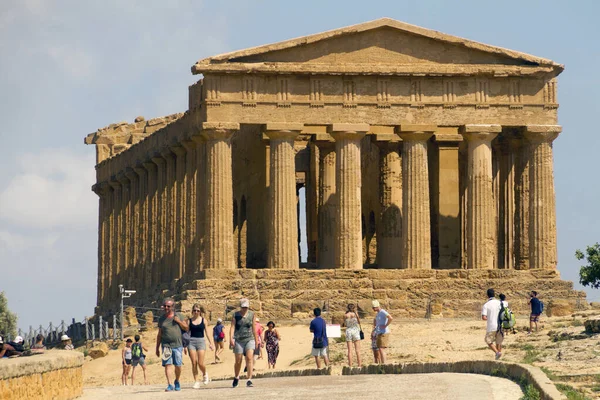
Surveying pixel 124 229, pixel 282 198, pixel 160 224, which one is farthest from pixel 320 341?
pixel 124 229

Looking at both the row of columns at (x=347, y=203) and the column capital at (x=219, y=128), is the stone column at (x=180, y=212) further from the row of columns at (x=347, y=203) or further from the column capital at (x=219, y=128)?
the column capital at (x=219, y=128)

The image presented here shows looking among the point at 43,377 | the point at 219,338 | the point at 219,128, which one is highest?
the point at 219,128

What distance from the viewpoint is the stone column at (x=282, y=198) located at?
69812mm

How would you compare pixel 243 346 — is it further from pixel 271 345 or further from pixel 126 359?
pixel 271 345

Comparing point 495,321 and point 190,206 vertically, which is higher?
point 190,206

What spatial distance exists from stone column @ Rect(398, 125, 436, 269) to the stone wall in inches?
1502

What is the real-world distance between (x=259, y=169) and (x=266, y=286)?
37.9ft

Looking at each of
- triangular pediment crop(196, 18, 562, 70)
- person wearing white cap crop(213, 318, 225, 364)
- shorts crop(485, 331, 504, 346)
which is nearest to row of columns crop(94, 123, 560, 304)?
triangular pediment crop(196, 18, 562, 70)

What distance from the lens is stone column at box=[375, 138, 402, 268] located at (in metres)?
74.1

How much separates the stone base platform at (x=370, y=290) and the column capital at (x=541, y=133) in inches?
229

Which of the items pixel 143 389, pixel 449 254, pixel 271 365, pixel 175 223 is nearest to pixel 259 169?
pixel 175 223

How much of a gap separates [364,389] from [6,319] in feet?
313

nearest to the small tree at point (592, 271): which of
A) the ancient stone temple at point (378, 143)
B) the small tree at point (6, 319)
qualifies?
the ancient stone temple at point (378, 143)

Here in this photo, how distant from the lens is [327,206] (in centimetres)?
7444
